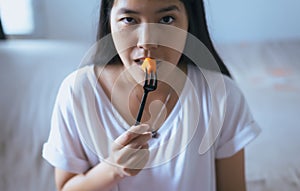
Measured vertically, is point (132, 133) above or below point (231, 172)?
above

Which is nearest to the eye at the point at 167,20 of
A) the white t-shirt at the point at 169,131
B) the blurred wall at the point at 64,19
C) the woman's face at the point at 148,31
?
the woman's face at the point at 148,31

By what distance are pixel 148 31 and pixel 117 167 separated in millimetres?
163

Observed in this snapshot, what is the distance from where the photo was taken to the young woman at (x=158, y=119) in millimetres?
572

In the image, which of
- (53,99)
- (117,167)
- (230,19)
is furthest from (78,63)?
(117,167)

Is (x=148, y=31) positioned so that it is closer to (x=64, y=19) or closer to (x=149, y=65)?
(x=149, y=65)

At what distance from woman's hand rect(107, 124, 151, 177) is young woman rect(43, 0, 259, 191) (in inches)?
2.1

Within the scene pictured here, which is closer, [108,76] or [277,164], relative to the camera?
[108,76]

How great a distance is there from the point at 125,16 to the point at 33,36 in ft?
4.54

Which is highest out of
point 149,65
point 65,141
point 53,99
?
point 149,65

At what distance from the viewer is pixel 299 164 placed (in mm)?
892

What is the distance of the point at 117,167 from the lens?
508mm

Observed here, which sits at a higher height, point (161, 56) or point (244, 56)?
point (161, 56)

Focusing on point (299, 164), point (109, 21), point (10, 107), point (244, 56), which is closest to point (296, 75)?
point (244, 56)

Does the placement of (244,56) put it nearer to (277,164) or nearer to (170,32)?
(277,164)
